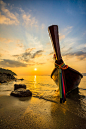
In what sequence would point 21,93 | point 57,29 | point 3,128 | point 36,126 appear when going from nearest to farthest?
point 3,128, point 36,126, point 57,29, point 21,93

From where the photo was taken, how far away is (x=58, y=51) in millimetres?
3525

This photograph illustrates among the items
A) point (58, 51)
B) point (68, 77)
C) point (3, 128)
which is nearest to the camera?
point (3, 128)

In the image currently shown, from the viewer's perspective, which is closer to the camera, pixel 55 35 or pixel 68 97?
pixel 55 35

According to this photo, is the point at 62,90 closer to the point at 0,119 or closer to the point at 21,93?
the point at 0,119

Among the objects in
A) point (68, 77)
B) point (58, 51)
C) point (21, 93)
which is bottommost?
point (21, 93)

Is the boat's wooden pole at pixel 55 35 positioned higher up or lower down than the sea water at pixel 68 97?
higher up

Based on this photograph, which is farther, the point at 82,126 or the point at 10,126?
the point at 82,126

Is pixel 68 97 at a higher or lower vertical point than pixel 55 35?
lower

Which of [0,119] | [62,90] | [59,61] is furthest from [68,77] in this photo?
[0,119]

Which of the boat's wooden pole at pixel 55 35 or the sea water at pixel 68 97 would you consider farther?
the sea water at pixel 68 97

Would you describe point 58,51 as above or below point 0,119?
above

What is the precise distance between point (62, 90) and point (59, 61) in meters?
1.78

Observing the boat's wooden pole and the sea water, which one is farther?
the sea water

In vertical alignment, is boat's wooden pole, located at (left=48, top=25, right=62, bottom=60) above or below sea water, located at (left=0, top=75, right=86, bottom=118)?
above
